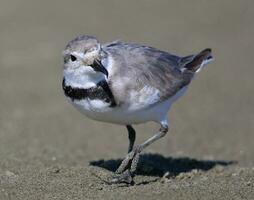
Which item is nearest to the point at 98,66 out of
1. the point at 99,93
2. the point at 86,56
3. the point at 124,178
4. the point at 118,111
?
the point at 86,56

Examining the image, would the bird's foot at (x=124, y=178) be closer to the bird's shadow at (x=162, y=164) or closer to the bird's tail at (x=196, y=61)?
the bird's shadow at (x=162, y=164)

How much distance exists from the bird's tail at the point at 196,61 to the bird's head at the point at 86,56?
1719 mm

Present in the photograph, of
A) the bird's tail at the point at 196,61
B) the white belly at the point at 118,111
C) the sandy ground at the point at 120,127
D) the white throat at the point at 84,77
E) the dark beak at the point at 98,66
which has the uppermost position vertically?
the dark beak at the point at 98,66

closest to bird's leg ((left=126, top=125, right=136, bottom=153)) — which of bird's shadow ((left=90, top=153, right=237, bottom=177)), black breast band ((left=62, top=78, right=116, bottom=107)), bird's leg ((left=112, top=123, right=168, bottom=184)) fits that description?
bird's shadow ((left=90, top=153, right=237, bottom=177))

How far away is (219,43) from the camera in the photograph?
1488 cm

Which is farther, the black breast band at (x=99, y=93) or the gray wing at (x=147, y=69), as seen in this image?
the gray wing at (x=147, y=69)

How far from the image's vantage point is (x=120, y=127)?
11.2 meters

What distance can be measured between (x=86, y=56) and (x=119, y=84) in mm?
470

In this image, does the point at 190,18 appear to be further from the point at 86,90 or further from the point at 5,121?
the point at 86,90

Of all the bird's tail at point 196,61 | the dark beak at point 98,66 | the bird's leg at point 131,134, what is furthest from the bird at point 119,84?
the bird's leg at point 131,134

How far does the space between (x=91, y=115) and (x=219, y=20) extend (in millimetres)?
9836

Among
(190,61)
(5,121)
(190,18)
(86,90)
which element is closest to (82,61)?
(86,90)

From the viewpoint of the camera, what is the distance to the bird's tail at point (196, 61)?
8078 millimetres

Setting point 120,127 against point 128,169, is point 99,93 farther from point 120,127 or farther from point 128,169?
point 120,127
